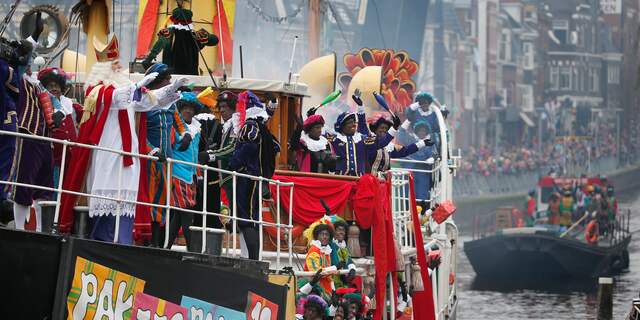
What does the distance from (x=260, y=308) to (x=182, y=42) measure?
181 inches

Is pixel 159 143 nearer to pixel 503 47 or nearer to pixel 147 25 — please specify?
pixel 147 25

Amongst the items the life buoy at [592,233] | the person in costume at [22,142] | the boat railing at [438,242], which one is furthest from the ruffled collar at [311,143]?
the life buoy at [592,233]

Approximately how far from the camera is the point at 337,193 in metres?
17.7

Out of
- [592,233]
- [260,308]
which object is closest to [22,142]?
[260,308]

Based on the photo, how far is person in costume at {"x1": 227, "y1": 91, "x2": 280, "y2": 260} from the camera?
1490 centimetres

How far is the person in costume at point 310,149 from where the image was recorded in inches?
725

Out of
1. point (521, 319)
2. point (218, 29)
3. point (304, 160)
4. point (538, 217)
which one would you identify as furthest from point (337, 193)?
point (538, 217)

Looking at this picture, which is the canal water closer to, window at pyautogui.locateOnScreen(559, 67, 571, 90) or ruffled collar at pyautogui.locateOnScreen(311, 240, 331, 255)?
ruffled collar at pyautogui.locateOnScreen(311, 240, 331, 255)

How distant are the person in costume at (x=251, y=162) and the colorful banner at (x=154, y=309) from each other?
83.3 inches

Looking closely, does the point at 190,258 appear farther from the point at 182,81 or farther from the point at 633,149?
the point at 633,149

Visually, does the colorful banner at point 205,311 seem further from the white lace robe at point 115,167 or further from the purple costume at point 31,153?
the purple costume at point 31,153

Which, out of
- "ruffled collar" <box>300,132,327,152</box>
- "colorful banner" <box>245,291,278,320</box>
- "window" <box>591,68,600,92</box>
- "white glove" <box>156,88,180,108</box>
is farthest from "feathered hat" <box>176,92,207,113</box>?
"window" <box>591,68,600,92</box>

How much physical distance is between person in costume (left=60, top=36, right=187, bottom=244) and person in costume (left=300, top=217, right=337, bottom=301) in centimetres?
330

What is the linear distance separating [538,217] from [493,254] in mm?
12002
